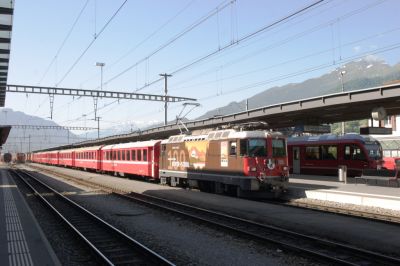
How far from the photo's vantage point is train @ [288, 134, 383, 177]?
2603cm

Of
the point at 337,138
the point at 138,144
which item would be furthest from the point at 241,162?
the point at 138,144

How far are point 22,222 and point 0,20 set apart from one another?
24.3ft

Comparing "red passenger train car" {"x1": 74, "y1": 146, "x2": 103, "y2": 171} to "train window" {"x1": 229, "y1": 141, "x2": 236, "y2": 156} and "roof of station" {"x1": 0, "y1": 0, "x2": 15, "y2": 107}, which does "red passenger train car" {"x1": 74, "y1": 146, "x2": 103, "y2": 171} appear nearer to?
"roof of station" {"x1": 0, "y1": 0, "x2": 15, "y2": 107}

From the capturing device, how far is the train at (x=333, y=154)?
26.0 metres

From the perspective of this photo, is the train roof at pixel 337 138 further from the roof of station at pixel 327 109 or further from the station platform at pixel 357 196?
the station platform at pixel 357 196

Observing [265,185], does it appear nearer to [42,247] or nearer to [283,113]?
[283,113]

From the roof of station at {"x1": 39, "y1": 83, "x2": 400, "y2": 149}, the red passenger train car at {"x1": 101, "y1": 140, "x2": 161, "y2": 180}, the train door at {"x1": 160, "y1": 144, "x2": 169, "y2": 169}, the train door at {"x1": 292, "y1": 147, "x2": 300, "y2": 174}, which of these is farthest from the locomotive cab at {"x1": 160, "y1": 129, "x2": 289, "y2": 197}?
the train door at {"x1": 292, "y1": 147, "x2": 300, "y2": 174}

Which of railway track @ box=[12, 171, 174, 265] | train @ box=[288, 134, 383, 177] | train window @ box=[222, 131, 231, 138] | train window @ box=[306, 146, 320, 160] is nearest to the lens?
railway track @ box=[12, 171, 174, 265]

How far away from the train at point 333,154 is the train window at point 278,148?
8.66 m

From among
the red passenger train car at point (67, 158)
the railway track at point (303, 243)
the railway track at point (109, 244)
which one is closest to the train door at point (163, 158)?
the railway track at point (109, 244)

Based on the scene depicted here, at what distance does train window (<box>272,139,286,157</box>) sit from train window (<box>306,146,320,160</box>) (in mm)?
10226

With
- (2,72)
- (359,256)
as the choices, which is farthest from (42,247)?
(2,72)

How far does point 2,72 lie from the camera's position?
2394 cm

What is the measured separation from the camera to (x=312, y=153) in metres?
29.2
